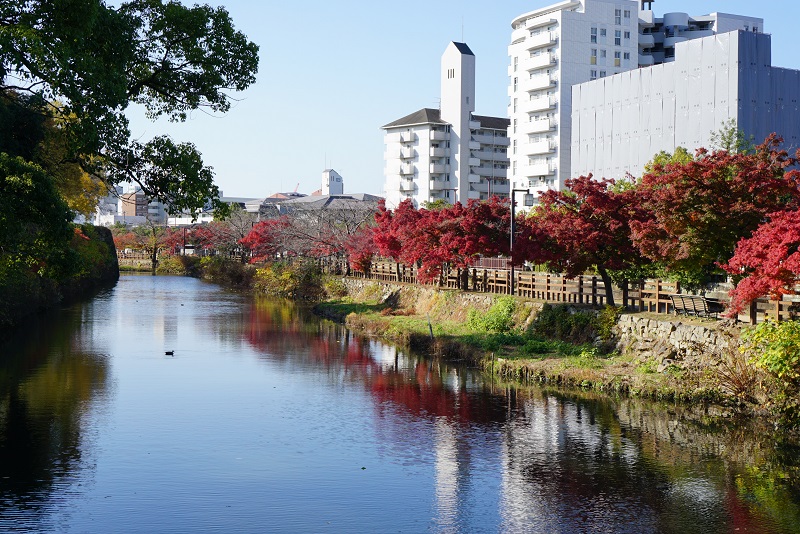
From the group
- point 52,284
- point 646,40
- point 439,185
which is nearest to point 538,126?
point 646,40

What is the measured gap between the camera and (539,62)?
8506 cm

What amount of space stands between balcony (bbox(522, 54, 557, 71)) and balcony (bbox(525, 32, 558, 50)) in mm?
1058

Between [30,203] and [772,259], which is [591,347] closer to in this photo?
[772,259]

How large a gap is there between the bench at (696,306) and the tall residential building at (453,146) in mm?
69877

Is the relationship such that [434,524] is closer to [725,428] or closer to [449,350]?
[725,428]

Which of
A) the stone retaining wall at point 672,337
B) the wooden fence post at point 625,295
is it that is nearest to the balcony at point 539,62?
the stone retaining wall at point 672,337

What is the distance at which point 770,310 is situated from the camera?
2406 centimetres

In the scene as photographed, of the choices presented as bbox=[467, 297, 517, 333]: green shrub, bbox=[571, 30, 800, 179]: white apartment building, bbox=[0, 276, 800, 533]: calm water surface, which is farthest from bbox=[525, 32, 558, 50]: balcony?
bbox=[0, 276, 800, 533]: calm water surface

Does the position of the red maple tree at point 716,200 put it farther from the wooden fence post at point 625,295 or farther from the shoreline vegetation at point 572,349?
the wooden fence post at point 625,295

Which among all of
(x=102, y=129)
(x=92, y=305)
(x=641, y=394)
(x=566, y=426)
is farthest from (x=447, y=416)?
(x=92, y=305)

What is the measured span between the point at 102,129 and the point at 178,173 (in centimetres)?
157

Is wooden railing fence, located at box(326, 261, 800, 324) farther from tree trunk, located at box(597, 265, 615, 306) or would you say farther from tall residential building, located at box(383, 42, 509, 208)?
tall residential building, located at box(383, 42, 509, 208)

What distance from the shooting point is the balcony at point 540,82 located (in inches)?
3327

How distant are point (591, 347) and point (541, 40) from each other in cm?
6026
